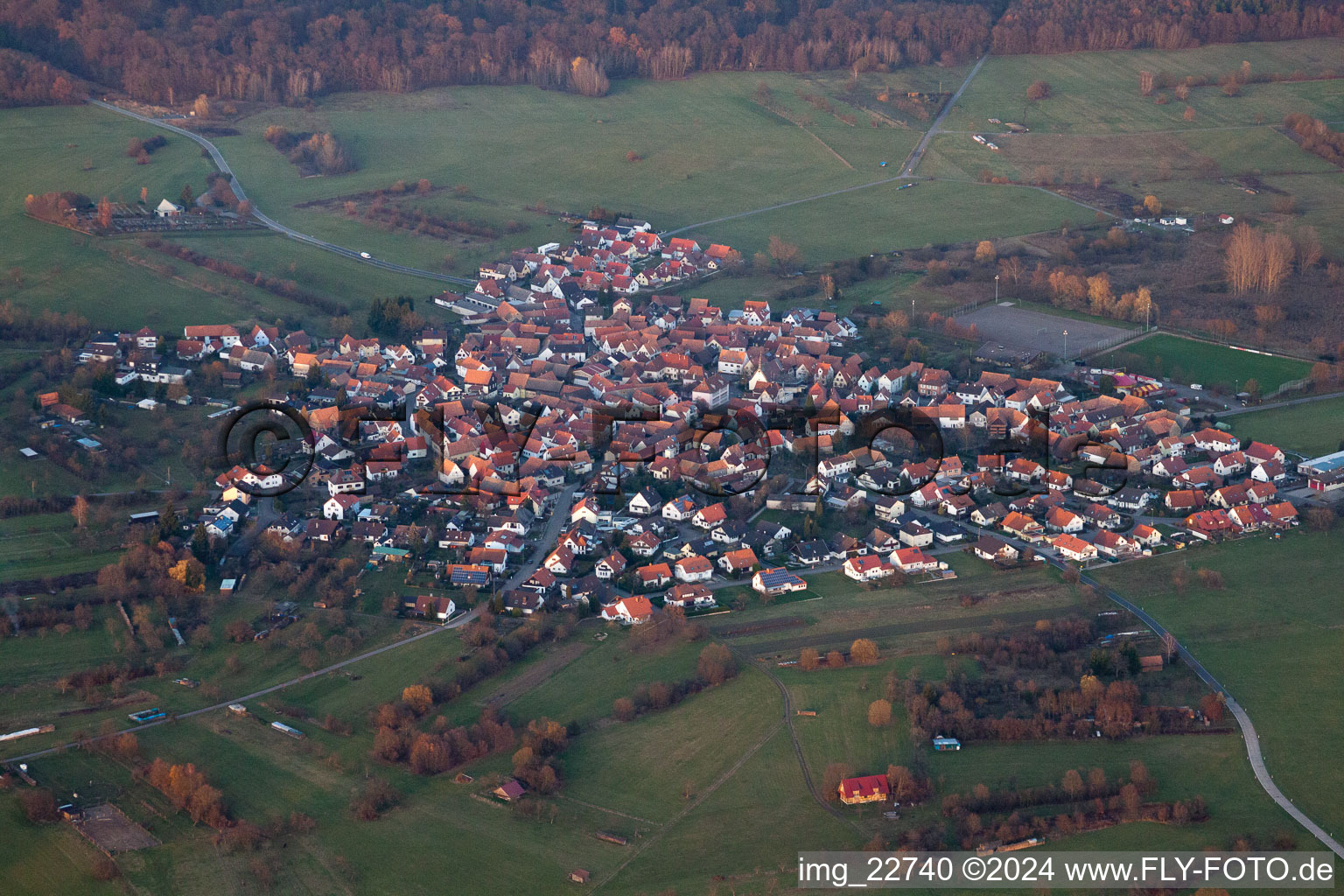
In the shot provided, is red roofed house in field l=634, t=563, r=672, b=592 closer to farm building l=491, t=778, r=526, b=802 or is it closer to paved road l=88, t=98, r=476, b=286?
farm building l=491, t=778, r=526, b=802

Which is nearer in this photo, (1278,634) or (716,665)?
(716,665)

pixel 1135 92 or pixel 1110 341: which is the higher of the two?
pixel 1135 92

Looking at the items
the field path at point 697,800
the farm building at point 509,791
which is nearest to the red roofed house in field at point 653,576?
the field path at point 697,800

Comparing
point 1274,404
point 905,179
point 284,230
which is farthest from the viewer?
point 905,179

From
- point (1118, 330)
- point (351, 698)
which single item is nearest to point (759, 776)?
point (351, 698)

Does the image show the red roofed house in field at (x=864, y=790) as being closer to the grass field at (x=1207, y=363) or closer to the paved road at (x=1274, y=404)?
the paved road at (x=1274, y=404)

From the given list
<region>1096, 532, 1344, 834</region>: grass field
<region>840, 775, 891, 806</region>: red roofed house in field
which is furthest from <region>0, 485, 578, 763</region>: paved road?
<region>1096, 532, 1344, 834</region>: grass field

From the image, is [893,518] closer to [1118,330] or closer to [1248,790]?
[1248,790]

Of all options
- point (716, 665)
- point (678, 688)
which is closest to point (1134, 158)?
point (716, 665)

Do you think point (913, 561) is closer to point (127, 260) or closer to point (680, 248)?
point (680, 248)
